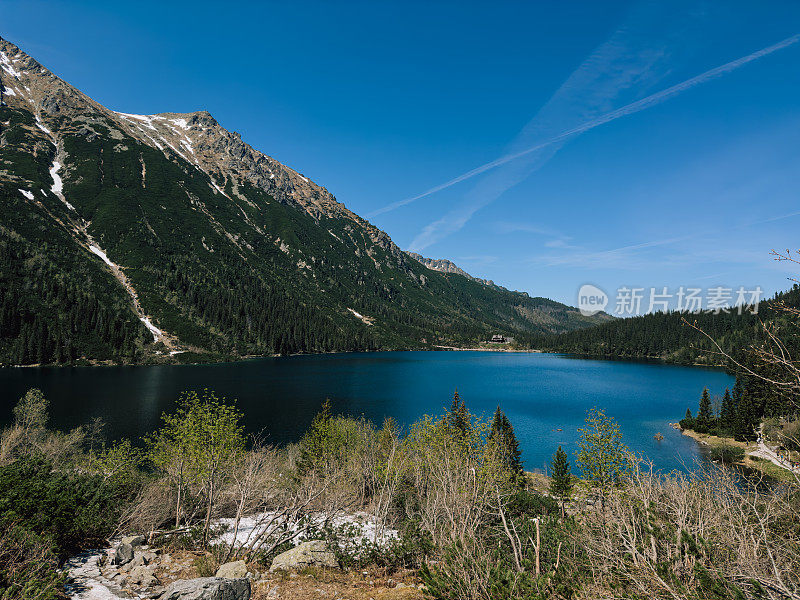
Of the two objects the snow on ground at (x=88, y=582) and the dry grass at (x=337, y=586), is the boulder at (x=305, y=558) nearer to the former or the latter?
the dry grass at (x=337, y=586)

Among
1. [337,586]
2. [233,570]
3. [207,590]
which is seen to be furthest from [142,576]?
[337,586]

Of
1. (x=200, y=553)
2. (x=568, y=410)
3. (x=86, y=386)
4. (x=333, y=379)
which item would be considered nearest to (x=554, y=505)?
(x=200, y=553)

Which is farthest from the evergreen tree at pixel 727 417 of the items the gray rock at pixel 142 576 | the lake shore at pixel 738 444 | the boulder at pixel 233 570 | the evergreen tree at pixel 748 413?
the gray rock at pixel 142 576

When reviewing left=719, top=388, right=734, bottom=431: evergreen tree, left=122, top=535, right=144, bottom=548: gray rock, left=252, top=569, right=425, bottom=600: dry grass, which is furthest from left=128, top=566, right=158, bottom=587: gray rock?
left=719, top=388, right=734, bottom=431: evergreen tree

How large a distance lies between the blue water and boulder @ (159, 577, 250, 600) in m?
50.6

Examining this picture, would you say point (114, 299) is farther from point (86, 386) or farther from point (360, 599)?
point (360, 599)

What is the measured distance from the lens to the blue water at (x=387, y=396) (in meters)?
66.4

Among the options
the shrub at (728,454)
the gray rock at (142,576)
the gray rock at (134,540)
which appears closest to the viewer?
the gray rock at (142,576)

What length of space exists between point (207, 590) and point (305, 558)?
5338 mm

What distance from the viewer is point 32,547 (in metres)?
12.3

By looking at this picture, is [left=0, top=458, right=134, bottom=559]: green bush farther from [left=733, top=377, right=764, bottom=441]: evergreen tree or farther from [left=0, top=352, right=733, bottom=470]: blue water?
[left=733, top=377, right=764, bottom=441]: evergreen tree

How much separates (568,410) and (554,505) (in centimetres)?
6500

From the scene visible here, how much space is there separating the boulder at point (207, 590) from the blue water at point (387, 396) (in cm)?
5060

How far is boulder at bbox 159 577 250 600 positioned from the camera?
11.0m
